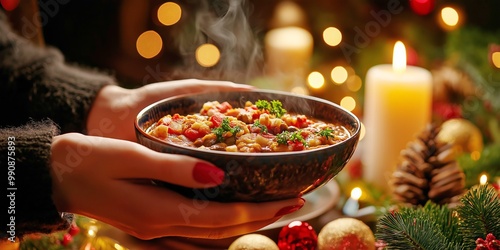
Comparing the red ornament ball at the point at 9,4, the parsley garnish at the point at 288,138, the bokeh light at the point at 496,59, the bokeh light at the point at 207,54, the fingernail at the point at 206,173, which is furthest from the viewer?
the bokeh light at the point at 207,54

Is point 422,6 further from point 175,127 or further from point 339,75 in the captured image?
point 175,127

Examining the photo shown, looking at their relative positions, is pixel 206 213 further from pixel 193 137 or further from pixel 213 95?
pixel 213 95

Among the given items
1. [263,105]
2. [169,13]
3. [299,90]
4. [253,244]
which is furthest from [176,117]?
[169,13]

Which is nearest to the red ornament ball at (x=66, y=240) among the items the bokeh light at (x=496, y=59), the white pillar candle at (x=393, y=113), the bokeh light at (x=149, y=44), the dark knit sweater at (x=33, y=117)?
the dark knit sweater at (x=33, y=117)

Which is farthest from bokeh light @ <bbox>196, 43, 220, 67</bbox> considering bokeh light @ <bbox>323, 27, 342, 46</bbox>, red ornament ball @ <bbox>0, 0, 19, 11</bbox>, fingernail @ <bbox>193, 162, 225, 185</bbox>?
fingernail @ <bbox>193, 162, 225, 185</bbox>

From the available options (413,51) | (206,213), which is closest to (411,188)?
(206,213)

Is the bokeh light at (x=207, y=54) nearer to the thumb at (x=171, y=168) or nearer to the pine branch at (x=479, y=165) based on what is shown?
the pine branch at (x=479, y=165)

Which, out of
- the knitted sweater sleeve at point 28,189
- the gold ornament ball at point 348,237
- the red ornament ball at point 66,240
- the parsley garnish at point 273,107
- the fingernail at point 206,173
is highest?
the parsley garnish at point 273,107
